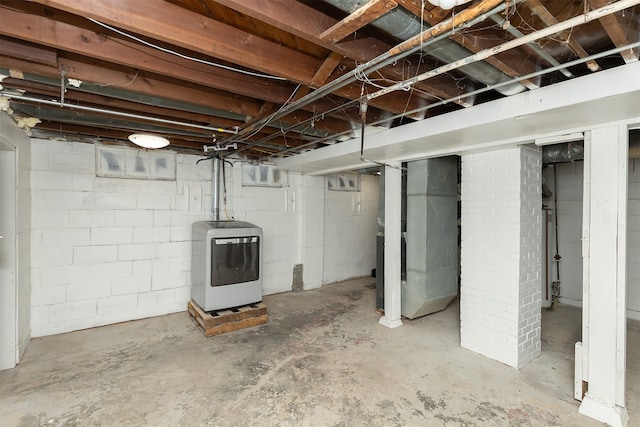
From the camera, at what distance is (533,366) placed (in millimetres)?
2654

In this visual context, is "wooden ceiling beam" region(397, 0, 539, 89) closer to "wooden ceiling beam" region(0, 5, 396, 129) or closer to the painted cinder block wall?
"wooden ceiling beam" region(0, 5, 396, 129)

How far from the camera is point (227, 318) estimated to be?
3354 mm

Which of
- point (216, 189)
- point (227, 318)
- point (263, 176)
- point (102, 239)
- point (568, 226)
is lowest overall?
point (227, 318)

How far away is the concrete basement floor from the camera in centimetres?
201

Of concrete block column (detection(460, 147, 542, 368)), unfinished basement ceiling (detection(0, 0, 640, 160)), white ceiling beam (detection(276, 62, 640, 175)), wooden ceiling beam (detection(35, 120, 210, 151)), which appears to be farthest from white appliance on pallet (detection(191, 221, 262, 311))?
concrete block column (detection(460, 147, 542, 368))

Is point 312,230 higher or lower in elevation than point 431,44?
lower

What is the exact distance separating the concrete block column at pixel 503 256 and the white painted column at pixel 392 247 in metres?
0.75

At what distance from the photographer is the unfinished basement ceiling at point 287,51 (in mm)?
1263

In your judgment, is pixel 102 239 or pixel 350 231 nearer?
pixel 102 239

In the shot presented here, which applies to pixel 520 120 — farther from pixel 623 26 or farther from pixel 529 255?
pixel 529 255

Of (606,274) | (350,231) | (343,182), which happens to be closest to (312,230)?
(350,231)

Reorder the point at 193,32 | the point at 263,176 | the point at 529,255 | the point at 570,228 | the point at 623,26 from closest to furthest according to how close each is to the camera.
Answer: the point at 623,26
the point at 193,32
the point at 529,255
the point at 570,228
the point at 263,176

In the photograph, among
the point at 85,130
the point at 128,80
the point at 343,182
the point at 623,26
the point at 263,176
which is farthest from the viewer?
the point at 343,182

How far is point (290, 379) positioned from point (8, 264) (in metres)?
2.51
